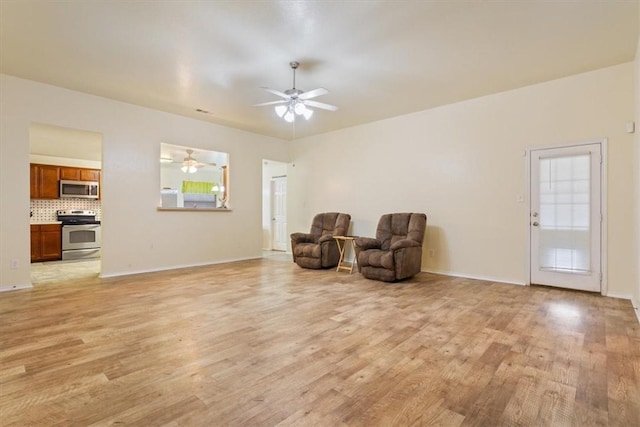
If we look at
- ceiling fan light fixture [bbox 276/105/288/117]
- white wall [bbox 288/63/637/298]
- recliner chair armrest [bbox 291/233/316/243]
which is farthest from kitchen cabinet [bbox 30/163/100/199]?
ceiling fan light fixture [bbox 276/105/288/117]

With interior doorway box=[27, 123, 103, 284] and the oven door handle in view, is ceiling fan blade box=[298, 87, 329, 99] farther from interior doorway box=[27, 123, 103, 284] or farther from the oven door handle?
the oven door handle

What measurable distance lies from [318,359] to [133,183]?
4612 mm

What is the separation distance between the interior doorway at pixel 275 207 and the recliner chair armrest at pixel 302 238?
236 cm

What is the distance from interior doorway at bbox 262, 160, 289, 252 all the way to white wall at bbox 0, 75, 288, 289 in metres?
1.27

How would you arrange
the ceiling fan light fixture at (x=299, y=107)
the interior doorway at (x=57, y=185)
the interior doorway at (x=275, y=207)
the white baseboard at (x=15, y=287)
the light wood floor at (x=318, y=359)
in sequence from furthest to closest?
the interior doorway at (x=275, y=207)
the interior doorway at (x=57, y=185)
the white baseboard at (x=15, y=287)
the ceiling fan light fixture at (x=299, y=107)
the light wood floor at (x=318, y=359)

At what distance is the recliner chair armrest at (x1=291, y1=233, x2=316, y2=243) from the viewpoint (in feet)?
19.7

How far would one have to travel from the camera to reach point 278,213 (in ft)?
28.6

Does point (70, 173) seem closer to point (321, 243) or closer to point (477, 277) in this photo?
point (321, 243)

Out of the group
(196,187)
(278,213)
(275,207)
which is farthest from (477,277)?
(196,187)

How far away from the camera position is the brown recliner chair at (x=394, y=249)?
14.9ft

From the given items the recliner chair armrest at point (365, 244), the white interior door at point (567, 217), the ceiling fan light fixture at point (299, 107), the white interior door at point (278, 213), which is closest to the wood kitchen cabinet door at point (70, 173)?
the white interior door at point (278, 213)

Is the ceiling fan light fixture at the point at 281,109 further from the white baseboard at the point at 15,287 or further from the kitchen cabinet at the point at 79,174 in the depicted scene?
A: the kitchen cabinet at the point at 79,174

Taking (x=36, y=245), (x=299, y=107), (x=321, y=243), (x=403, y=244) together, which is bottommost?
(x=36, y=245)

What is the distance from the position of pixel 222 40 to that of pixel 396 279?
3760mm
